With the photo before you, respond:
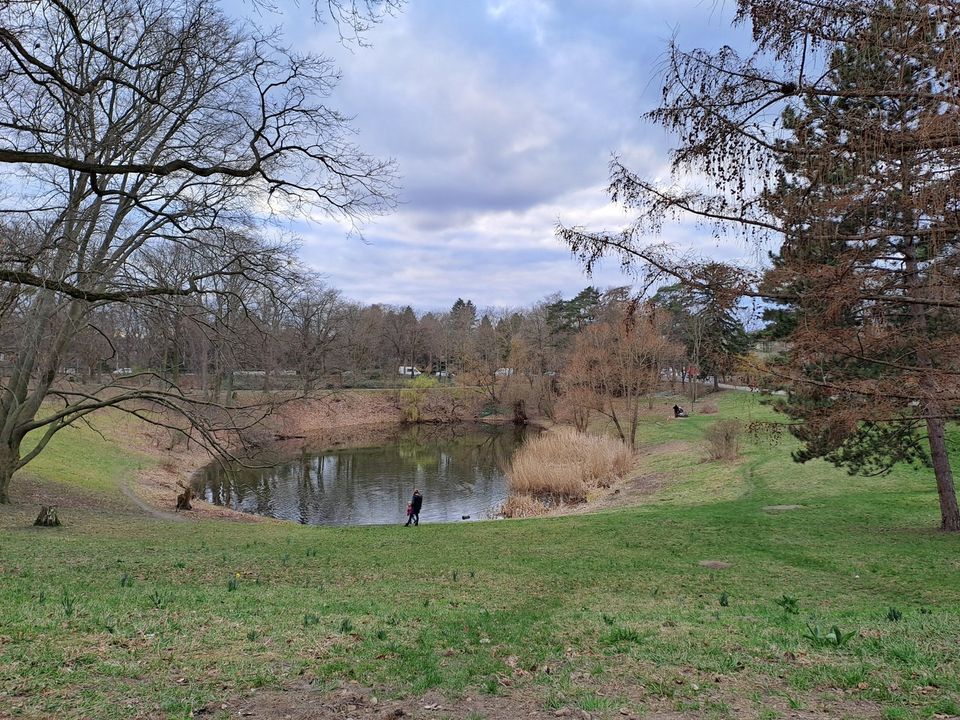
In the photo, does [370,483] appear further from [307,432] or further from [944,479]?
[944,479]

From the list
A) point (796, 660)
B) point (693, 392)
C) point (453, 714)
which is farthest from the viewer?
point (693, 392)

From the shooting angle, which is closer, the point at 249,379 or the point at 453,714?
the point at 453,714

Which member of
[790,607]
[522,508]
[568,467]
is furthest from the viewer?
[568,467]

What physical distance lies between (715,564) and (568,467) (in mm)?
15353

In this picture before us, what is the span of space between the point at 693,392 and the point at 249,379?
35836 mm

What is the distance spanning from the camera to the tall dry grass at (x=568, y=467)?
25859 mm

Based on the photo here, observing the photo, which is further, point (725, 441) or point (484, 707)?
point (725, 441)

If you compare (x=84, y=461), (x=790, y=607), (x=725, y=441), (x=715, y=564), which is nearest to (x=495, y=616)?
(x=790, y=607)

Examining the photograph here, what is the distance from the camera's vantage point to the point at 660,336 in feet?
103

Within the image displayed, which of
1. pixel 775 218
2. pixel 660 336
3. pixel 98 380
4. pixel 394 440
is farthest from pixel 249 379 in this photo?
pixel 775 218

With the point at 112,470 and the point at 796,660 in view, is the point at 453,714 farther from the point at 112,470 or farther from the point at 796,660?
the point at 112,470

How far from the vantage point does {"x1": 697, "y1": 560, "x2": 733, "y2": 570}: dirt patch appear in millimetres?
11141

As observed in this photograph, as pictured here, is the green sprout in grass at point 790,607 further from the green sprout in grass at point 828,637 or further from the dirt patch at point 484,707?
the dirt patch at point 484,707

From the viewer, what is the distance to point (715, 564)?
37.4ft
